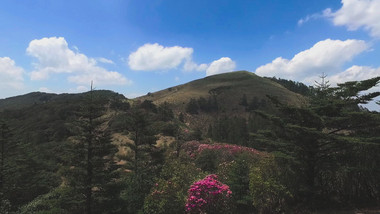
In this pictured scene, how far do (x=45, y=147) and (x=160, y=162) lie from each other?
1509 inches

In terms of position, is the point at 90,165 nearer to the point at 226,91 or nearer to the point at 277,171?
the point at 277,171

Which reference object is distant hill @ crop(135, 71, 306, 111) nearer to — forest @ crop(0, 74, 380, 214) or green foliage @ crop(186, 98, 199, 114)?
green foliage @ crop(186, 98, 199, 114)

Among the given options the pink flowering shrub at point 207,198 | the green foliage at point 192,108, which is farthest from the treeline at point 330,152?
the green foliage at point 192,108

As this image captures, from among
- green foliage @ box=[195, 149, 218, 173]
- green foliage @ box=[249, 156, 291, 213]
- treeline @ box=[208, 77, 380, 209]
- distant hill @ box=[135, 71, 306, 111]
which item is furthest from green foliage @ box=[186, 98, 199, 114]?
green foliage @ box=[249, 156, 291, 213]

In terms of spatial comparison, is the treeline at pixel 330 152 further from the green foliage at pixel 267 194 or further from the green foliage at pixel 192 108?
the green foliage at pixel 192 108

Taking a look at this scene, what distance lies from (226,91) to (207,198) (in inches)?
5128

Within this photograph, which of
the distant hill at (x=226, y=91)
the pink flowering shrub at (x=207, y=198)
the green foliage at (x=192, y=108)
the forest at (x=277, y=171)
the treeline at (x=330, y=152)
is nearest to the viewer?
the pink flowering shrub at (x=207, y=198)

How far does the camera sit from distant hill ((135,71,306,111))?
121m

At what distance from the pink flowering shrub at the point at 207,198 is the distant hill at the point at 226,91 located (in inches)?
3666

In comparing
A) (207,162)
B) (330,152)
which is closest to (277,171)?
(330,152)

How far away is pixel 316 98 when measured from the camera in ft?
36.3

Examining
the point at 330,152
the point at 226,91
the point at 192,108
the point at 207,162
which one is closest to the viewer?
the point at 330,152

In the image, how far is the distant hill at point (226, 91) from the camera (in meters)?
121

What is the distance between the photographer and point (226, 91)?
136375 mm
